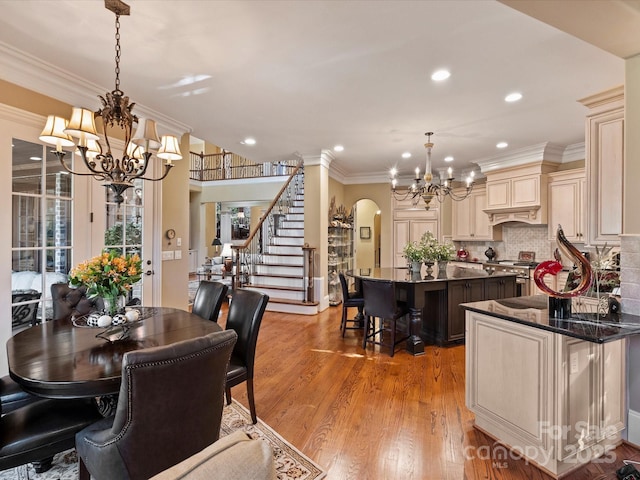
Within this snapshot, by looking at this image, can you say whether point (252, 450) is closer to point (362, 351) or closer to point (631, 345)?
point (631, 345)

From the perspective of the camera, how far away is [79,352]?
1.67 m

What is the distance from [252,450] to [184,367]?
76cm

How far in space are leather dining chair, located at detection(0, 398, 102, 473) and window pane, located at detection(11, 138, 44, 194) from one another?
2.05m

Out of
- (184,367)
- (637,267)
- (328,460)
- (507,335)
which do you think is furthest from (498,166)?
(184,367)

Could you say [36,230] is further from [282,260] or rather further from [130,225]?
[282,260]

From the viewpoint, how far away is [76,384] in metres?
1.35

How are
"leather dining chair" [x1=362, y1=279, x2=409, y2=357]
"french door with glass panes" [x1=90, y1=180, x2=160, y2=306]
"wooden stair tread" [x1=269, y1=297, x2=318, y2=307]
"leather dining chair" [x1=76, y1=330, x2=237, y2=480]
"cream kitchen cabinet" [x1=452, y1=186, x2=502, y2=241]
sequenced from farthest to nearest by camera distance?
"cream kitchen cabinet" [x1=452, y1=186, x2=502, y2=241] → "wooden stair tread" [x1=269, y1=297, x2=318, y2=307] → "leather dining chair" [x1=362, y1=279, x2=409, y2=357] → "french door with glass panes" [x1=90, y1=180, x2=160, y2=306] → "leather dining chair" [x1=76, y1=330, x2=237, y2=480]

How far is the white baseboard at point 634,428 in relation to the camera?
2035 mm

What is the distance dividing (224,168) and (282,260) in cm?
593

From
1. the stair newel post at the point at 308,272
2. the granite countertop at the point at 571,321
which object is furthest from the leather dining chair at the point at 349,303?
the granite countertop at the point at 571,321

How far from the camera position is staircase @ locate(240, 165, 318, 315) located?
19.4ft

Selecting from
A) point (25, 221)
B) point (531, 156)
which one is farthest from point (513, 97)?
point (25, 221)

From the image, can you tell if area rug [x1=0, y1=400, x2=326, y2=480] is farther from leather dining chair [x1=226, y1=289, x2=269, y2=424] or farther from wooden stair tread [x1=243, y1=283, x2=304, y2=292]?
wooden stair tread [x1=243, y1=283, x2=304, y2=292]

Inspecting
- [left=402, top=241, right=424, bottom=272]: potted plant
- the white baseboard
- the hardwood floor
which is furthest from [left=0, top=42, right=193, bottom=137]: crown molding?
the white baseboard
